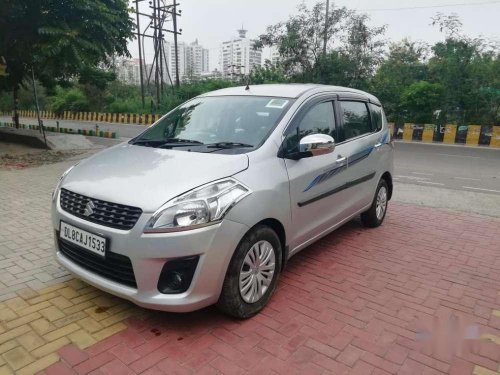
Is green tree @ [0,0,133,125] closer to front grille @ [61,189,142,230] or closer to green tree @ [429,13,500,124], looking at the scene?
front grille @ [61,189,142,230]

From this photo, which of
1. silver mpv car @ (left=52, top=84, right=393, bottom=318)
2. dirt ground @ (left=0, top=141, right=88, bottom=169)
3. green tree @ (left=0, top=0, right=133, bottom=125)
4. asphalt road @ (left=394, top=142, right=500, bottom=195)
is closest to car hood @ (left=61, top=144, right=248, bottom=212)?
silver mpv car @ (left=52, top=84, right=393, bottom=318)

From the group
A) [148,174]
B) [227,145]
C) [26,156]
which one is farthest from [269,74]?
[148,174]

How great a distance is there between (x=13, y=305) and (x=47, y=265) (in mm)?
726

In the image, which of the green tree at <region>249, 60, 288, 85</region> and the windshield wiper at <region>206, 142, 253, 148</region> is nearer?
the windshield wiper at <region>206, 142, 253, 148</region>

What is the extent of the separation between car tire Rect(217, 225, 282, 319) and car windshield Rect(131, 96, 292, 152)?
0.77 meters

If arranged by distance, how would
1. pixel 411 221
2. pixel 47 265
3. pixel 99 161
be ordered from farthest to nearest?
pixel 411 221, pixel 47 265, pixel 99 161

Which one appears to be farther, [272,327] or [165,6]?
[165,6]

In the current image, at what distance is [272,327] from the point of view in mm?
2834

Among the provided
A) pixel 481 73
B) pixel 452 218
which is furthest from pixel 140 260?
pixel 481 73

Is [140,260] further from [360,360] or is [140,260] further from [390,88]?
[390,88]

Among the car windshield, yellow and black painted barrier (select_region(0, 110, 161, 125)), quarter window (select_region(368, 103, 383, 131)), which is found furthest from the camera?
yellow and black painted barrier (select_region(0, 110, 161, 125))

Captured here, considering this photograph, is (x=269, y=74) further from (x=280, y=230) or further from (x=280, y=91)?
(x=280, y=230)

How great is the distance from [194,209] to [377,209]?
3.27 m

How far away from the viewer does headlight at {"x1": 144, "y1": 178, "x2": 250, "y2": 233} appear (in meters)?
2.46
